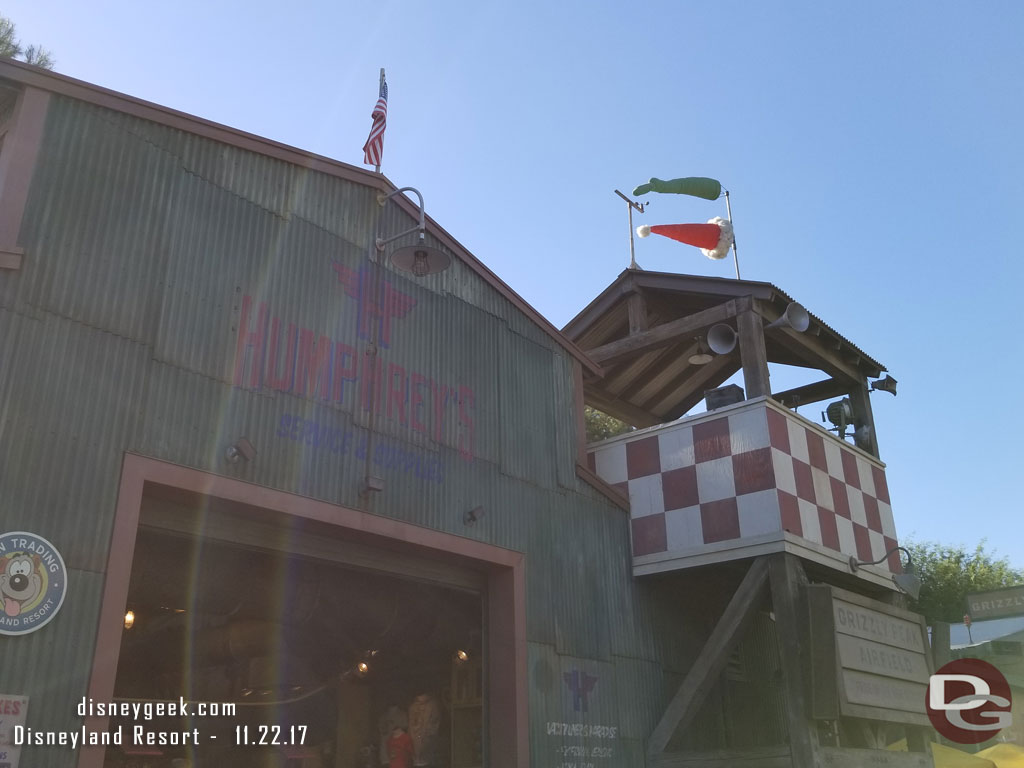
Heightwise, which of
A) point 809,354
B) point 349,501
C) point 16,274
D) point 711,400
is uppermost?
point 809,354

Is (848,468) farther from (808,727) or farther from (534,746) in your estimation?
(534,746)

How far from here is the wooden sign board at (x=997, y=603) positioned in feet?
65.6

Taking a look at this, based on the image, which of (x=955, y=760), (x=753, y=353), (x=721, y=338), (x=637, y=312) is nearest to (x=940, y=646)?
(x=955, y=760)

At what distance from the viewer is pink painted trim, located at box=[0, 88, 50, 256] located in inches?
280

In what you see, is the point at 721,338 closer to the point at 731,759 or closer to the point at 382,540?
the point at 731,759

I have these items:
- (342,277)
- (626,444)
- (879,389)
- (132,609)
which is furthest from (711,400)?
(132,609)

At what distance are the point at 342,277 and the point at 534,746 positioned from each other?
5.52 m

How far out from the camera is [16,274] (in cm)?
702

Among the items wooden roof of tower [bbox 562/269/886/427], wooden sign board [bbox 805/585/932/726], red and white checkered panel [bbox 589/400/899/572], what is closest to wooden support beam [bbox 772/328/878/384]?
wooden roof of tower [bbox 562/269/886/427]

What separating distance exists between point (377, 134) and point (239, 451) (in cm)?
453

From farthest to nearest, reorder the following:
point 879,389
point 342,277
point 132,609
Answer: point 879,389, point 132,609, point 342,277

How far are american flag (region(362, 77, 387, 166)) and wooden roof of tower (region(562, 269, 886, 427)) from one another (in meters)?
4.93

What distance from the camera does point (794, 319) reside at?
12.6m

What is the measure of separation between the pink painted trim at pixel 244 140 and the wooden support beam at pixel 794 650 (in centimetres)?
413
